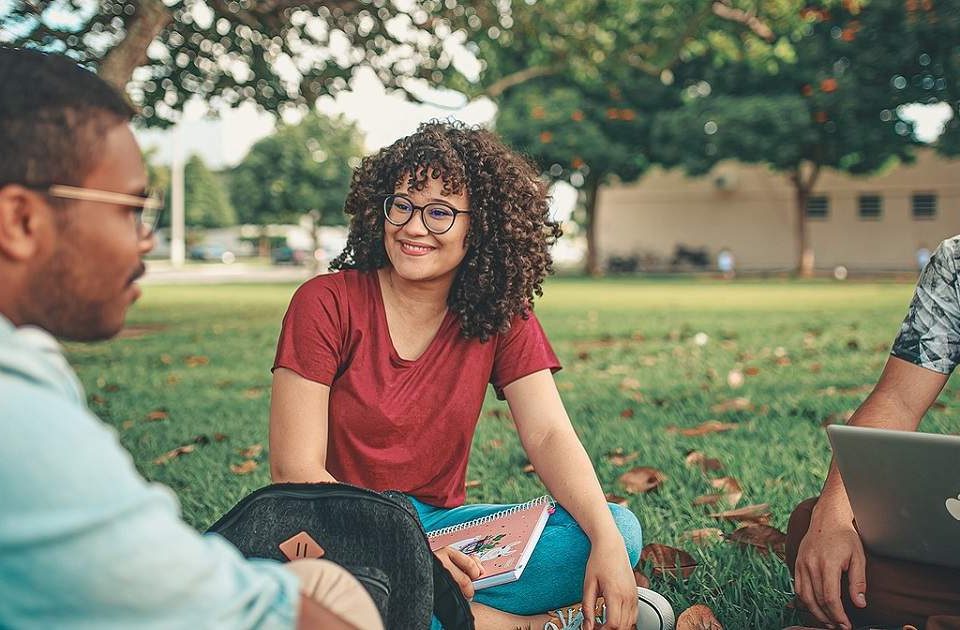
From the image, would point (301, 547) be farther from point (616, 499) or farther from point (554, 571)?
point (616, 499)

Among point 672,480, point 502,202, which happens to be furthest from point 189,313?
point 502,202

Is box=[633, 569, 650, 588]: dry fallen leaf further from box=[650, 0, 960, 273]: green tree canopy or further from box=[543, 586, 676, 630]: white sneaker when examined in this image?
box=[650, 0, 960, 273]: green tree canopy

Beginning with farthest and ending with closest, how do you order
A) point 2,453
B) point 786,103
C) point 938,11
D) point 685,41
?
point 786,103
point 938,11
point 685,41
point 2,453

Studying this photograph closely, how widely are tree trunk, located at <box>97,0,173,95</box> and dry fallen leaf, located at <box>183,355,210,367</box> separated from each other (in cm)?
241

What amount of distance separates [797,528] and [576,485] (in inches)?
23.5

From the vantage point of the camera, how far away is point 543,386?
2.81 metres

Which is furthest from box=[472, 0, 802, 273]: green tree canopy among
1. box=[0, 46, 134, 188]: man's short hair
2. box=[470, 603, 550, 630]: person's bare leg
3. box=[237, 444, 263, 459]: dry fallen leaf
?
box=[0, 46, 134, 188]: man's short hair

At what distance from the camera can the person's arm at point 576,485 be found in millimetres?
2348

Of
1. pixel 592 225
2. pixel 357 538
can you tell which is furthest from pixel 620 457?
pixel 592 225

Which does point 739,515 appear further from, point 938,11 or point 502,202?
point 938,11

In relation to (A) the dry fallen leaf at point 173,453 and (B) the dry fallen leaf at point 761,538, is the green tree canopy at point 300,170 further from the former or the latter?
(B) the dry fallen leaf at point 761,538

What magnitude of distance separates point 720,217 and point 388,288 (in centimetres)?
3762

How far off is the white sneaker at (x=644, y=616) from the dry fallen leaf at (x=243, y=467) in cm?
219

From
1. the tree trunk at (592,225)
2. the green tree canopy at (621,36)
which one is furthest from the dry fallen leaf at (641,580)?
the tree trunk at (592,225)
